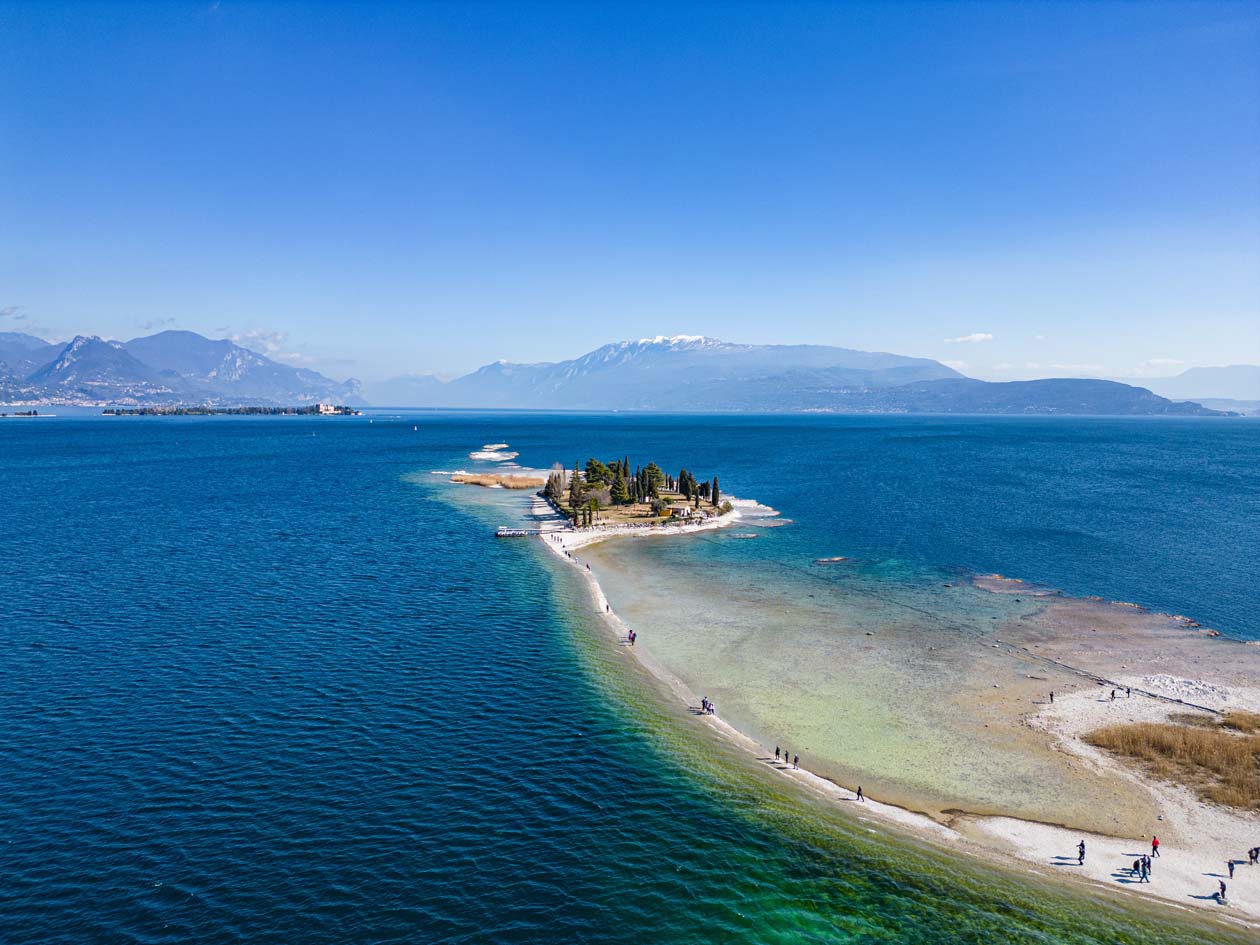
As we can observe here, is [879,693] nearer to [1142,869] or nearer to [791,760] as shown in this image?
[791,760]

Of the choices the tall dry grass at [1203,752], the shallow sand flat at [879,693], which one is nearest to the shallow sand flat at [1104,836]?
the shallow sand flat at [879,693]

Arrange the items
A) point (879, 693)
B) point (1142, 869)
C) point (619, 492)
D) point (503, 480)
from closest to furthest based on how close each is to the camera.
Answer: point (1142, 869), point (879, 693), point (619, 492), point (503, 480)

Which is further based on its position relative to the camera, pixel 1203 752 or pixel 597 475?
pixel 597 475

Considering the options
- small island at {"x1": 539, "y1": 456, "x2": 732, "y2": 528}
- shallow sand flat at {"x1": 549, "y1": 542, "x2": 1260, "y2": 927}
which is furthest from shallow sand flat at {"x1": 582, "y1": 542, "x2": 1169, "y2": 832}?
small island at {"x1": 539, "y1": 456, "x2": 732, "y2": 528}

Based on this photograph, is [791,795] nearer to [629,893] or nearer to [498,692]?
[629,893]

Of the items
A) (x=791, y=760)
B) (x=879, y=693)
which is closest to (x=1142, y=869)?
(x=791, y=760)

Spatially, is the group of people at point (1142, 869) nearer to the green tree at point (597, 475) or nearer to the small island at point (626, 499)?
the small island at point (626, 499)
